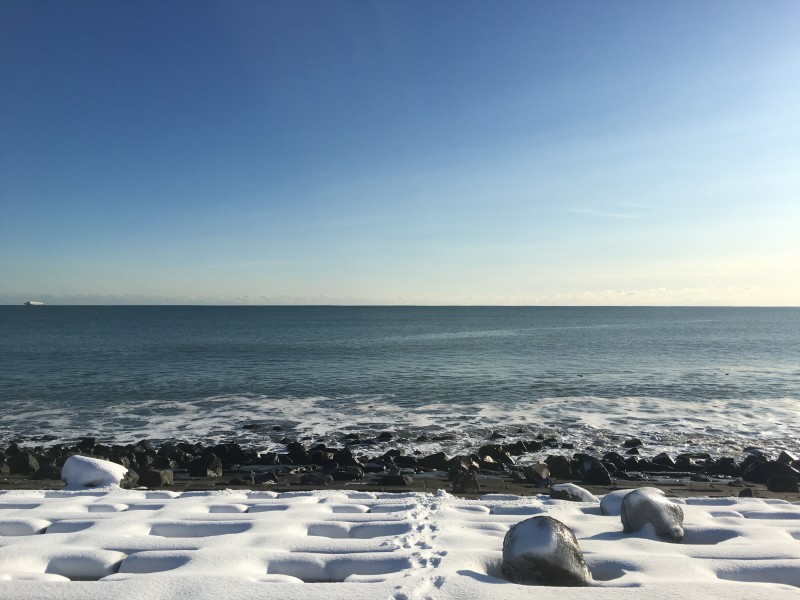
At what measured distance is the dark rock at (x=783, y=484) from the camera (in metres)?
11.1

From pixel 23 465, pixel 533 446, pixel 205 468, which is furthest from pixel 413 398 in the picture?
pixel 23 465

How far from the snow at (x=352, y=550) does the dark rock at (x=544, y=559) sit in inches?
7.6

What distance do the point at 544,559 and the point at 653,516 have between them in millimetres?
2320

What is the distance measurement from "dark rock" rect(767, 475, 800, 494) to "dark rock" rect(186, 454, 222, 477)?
39.6 feet

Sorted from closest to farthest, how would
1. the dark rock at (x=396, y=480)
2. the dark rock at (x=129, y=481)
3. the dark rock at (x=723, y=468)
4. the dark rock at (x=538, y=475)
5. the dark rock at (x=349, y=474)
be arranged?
the dark rock at (x=129, y=481) < the dark rock at (x=396, y=480) < the dark rock at (x=538, y=475) < the dark rock at (x=349, y=474) < the dark rock at (x=723, y=468)

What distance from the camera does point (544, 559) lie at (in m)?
5.02

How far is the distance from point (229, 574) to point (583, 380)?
29.1m

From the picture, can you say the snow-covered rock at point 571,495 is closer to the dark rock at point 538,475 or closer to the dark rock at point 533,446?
the dark rock at point 538,475

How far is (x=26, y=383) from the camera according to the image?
29875 mm

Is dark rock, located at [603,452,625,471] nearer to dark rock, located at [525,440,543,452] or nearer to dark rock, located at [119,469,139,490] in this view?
dark rock, located at [525,440,543,452]

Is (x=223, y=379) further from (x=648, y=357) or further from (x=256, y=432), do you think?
(x=648, y=357)

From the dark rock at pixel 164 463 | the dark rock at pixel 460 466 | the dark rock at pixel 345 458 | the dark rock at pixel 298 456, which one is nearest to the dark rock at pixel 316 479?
the dark rock at pixel 345 458

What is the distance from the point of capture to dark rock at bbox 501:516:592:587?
5000mm

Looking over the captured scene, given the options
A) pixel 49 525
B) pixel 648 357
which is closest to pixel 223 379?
pixel 49 525
